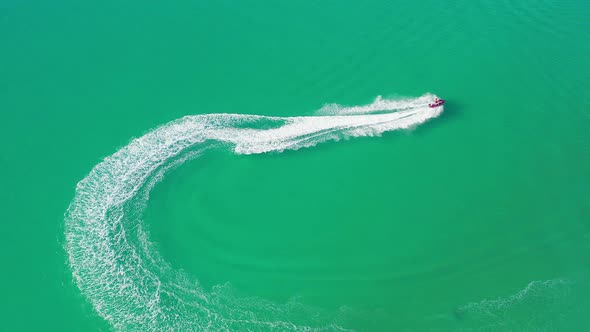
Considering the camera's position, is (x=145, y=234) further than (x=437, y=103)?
No

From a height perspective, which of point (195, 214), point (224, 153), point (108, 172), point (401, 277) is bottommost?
point (401, 277)

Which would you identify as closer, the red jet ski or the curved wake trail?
the curved wake trail

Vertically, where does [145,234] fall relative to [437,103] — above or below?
below

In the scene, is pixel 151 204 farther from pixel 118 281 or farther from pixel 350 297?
pixel 350 297

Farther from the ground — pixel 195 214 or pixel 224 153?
pixel 224 153

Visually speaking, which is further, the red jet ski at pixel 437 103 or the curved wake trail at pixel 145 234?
the red jet ski at pixel 437 103

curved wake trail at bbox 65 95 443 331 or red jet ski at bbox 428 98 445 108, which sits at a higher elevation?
red jet ski at bbox 428 98 445 108

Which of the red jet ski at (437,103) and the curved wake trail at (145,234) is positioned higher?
the red jet ski at (437,103)

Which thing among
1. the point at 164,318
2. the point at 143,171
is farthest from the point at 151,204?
the point at 164,318
